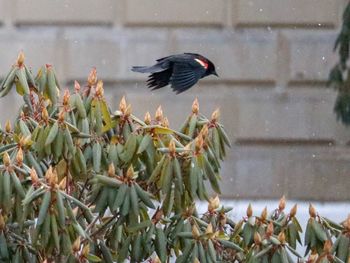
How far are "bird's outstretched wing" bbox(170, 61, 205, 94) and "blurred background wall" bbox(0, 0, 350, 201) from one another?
3631 millimetres

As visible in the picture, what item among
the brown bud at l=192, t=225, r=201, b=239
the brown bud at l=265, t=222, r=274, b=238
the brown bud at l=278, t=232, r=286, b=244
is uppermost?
the brown bud at l=192, t=225, r=201, b=239

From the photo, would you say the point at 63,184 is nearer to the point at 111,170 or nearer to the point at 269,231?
the point at 111,170

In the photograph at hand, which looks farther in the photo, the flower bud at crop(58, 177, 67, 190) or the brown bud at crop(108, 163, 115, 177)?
the brown bud at crop(108, 163, 115, 177)

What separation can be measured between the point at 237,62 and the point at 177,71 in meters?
3.89

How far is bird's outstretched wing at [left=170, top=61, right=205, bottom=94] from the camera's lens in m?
4.63

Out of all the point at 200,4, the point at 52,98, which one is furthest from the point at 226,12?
the point at 52,98

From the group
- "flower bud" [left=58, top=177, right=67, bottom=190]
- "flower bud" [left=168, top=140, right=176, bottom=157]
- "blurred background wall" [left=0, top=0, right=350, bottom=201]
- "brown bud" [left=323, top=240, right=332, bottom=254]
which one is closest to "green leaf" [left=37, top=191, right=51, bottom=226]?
"flower bud" [left=58, top=177, right=67, bottom=190]

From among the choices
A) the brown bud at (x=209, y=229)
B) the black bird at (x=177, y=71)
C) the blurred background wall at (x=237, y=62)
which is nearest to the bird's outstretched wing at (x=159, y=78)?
the black bird at (x=177, y=71)

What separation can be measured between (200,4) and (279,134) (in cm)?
109

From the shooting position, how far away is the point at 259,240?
3.78 metres

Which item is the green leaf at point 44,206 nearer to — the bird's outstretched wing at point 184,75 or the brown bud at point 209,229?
the brown bud at point 209,229

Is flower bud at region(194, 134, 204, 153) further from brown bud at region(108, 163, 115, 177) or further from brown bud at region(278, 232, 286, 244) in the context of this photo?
brown bud at region(278, 232, 286, 244)

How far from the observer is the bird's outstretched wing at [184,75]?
4.63 m

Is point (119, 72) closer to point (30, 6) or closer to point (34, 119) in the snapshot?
point (30, 6)
